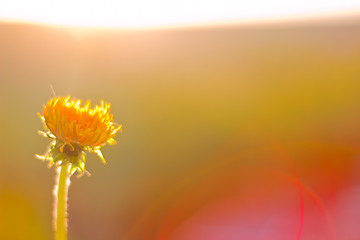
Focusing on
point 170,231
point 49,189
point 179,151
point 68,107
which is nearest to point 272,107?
point 179,151

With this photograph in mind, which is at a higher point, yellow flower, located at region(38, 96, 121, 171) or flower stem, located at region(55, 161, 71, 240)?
yellow flower, located at region(38, 96, 121, 171)

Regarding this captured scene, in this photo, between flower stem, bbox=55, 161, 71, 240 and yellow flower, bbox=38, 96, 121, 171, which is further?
yellow flower, bbox=38, 96, 121, 171

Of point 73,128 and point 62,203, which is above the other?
point 73,128

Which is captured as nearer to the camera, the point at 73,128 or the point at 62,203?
the point at 62,203

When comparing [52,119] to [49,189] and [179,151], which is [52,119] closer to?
[49,189]
